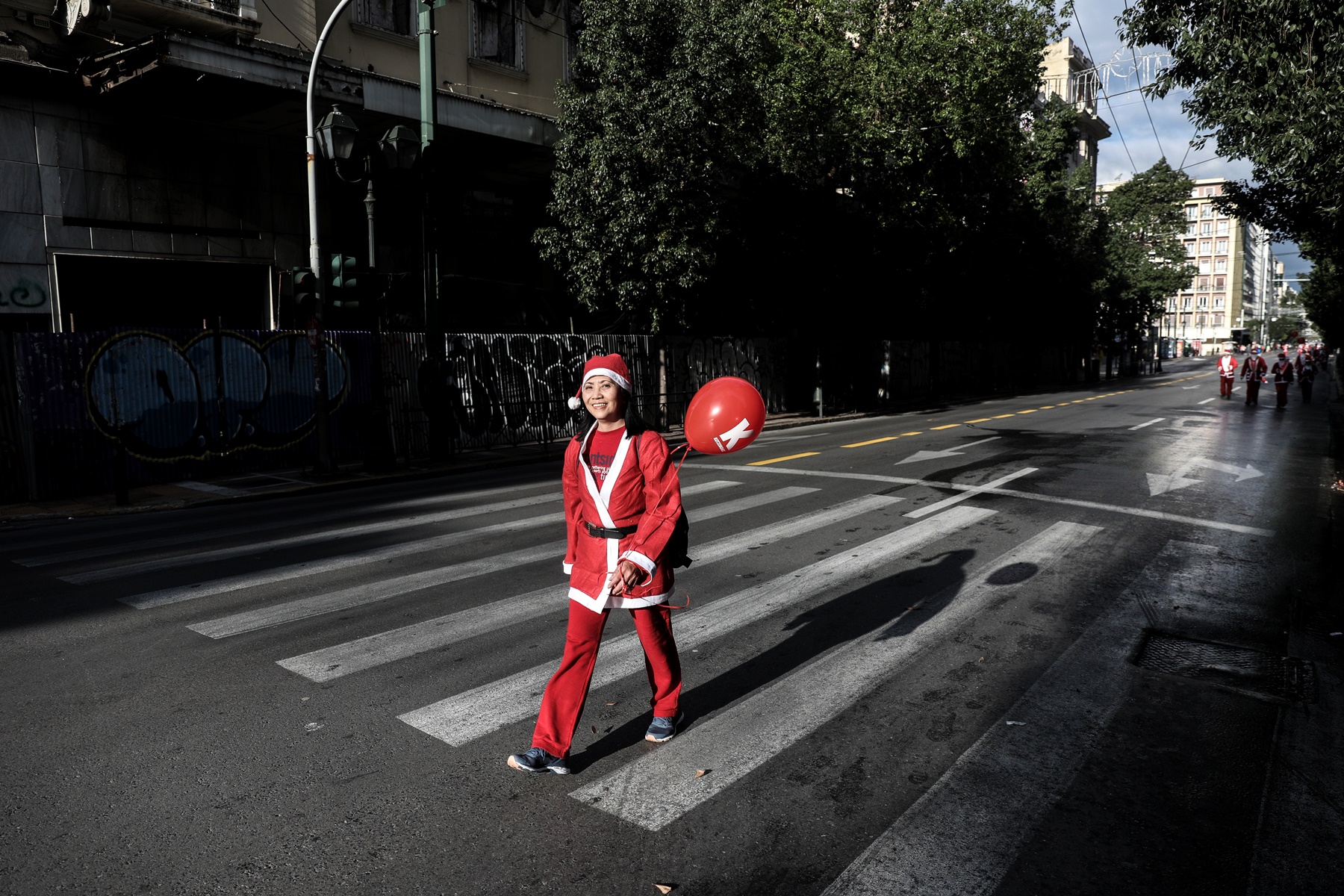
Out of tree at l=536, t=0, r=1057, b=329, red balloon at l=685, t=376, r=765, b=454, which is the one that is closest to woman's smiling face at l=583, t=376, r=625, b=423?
red balloon at l=685, t=376, r=765, b=454

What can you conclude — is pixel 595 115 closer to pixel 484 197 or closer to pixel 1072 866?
pixel 484 197

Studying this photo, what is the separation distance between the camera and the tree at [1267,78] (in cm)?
1045

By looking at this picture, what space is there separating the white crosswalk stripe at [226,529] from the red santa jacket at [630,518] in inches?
248

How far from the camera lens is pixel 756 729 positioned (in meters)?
4.11

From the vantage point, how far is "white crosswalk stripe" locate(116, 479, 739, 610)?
643 centimetres

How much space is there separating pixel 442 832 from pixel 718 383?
2231mm

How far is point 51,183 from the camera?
48.0 ft

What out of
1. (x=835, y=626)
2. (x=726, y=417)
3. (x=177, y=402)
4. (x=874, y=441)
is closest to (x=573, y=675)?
(x=726, y=417)

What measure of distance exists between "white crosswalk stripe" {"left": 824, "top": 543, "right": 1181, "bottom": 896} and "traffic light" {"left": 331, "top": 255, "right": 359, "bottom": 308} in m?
10.7

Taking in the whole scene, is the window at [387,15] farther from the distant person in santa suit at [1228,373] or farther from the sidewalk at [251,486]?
the distant person in santa suit at [1228,373]

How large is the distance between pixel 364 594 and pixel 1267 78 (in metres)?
12.3

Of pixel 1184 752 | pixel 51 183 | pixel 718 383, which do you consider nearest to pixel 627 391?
pixel 718 383

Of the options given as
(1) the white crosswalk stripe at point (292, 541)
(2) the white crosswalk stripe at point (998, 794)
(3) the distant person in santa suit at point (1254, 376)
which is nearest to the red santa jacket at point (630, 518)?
(2) the white crosswalk stripe at point (998, 794)

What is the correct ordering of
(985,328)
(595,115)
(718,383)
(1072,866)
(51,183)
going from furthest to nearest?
1. (985,328)
2. (595,115)
3. (51,183)
4. (718,383)
5. (1072,866)
